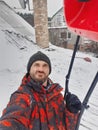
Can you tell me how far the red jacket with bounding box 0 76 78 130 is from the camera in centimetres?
159

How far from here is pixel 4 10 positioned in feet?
40.2

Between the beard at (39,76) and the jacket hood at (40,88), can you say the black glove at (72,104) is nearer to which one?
the jacket hood at (40,88)

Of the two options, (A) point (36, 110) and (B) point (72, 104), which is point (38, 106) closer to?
(A) point (36, 110)

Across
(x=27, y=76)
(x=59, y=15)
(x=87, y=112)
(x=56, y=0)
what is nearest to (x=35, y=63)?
(x=27, y=76)

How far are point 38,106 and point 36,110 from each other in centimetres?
3

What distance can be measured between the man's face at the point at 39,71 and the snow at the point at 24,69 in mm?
2570

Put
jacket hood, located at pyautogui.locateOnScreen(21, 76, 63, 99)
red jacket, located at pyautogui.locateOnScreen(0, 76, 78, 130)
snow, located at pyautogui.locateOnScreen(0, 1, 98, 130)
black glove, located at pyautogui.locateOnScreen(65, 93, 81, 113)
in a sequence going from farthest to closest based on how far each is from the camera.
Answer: snow, located at pyautogui.locateOnScreen(0, 1, 98, 130)
black glove, located at pyautogui.locateOnScreen(65, 93, 81, 113)
jacket hood, located at pyautogui.locateOnScreen(21, 76, 63, 99)
red jacket, located at pyautogui.locateOnScreen(0, 76, 78, 130)

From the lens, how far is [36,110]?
1.75m

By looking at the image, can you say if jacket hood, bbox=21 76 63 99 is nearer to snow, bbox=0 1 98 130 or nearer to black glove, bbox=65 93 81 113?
black glove, bbox=65 93 81 113

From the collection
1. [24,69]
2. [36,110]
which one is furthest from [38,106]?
[24,69]

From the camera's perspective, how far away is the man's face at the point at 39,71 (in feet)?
6.07

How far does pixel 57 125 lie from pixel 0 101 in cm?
306

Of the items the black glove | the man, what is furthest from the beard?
the black glove

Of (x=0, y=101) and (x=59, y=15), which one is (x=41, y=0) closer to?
(x=0, y=101)
